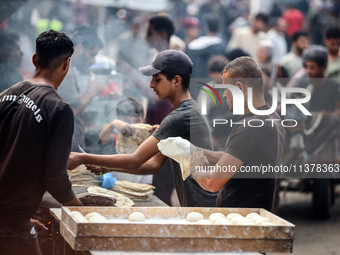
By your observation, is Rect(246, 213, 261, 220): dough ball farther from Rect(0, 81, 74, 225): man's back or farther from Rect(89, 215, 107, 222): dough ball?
A: Rect(0, 81, 74, 225): man's back

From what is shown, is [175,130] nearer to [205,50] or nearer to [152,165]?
[152,165]

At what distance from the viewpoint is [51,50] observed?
3.51m

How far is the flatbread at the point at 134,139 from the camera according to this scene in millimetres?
5203

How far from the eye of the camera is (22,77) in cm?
671

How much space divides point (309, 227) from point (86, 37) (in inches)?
145

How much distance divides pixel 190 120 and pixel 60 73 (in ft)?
3.52

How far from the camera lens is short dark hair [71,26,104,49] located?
6.73m

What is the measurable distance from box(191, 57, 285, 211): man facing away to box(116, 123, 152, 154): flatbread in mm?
1293

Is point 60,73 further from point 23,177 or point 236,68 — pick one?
point 236,68

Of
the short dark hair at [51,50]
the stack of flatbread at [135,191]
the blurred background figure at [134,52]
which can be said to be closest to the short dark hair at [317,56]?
the blurred background figure at [134,52]

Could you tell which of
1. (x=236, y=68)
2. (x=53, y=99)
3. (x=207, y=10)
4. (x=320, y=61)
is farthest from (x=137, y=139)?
(x=207, y=10)

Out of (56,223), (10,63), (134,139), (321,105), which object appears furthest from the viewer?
(321,105)

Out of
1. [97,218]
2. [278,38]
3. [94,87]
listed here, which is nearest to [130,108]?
[94,87]

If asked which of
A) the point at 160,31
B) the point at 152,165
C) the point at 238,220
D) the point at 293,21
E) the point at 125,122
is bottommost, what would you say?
the point at 238,220
